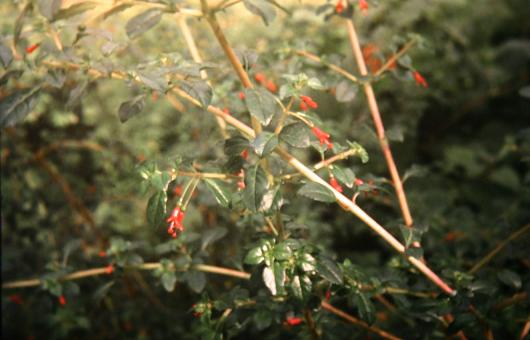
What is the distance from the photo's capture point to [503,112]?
3.68m

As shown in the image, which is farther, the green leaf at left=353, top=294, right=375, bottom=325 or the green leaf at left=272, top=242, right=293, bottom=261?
the green leaf at left=353, top=294, right=375, bottom=325

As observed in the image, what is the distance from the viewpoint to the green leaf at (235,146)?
1076 mm

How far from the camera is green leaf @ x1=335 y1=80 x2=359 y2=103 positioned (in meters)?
1.49

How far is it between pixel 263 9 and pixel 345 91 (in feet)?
1.64

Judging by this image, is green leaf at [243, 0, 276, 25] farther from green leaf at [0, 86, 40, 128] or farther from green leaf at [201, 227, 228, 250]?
green leaf at [201, 227, 228, 250]

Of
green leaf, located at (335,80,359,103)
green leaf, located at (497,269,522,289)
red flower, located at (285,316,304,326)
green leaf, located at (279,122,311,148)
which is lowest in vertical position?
red flower, located at (285,316,304,326)

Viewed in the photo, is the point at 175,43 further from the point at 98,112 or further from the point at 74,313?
the point at 74,313

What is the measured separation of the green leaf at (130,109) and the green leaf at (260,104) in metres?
0.29

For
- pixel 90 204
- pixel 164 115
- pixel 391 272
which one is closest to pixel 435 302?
pixel 391 272

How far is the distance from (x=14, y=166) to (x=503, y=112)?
3344 millimetres

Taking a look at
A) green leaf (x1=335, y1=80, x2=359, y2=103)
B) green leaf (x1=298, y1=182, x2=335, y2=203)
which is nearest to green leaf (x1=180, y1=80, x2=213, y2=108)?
green leaf (x1=298, y1=182, x2=335, y2=203)

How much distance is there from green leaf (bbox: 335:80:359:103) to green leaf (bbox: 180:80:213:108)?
570mm

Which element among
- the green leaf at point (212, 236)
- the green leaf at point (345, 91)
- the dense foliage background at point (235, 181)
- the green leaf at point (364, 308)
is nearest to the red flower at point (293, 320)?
the dense foliage background at point (235, 181)

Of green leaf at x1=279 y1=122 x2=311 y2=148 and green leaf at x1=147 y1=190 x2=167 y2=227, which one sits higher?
green leaf at x1=279 y1=122 x2=311 y2=148
